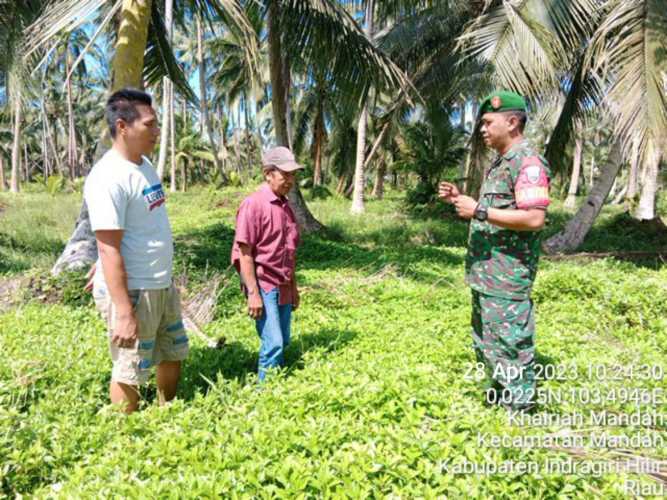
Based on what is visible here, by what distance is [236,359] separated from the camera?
372 centimetres

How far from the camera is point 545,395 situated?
3.02 meters

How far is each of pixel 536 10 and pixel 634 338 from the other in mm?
6594

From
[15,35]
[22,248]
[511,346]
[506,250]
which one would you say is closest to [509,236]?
[506,250]

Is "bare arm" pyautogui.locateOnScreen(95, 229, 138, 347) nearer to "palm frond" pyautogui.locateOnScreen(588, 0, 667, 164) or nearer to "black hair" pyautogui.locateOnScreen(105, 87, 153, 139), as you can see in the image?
"black hair" pyautogui.locateOnScreen(105, 87, 153, 139)

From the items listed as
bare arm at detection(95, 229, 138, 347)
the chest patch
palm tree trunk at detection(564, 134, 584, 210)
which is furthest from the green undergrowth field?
palm tree trunk at detection(564, 134, 584, 210)

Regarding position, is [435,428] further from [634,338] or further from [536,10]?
[536,10]

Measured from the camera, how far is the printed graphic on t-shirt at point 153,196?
8.36 ft

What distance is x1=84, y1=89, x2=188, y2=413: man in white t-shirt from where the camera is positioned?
92.4 inches

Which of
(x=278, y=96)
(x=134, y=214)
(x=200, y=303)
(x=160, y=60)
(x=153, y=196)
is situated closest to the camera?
(x=134, y=214)

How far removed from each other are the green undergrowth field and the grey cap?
135 centimetres

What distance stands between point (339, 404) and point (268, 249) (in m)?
1.13

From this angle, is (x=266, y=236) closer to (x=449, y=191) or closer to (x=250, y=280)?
(x=250, y=280)

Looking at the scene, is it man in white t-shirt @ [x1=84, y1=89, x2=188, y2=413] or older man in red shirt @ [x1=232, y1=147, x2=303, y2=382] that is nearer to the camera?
man in white t-shirt @ [x1=84, y1=89, x2=188, y2=413]

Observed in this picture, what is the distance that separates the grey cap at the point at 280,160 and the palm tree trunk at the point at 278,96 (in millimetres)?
5122
